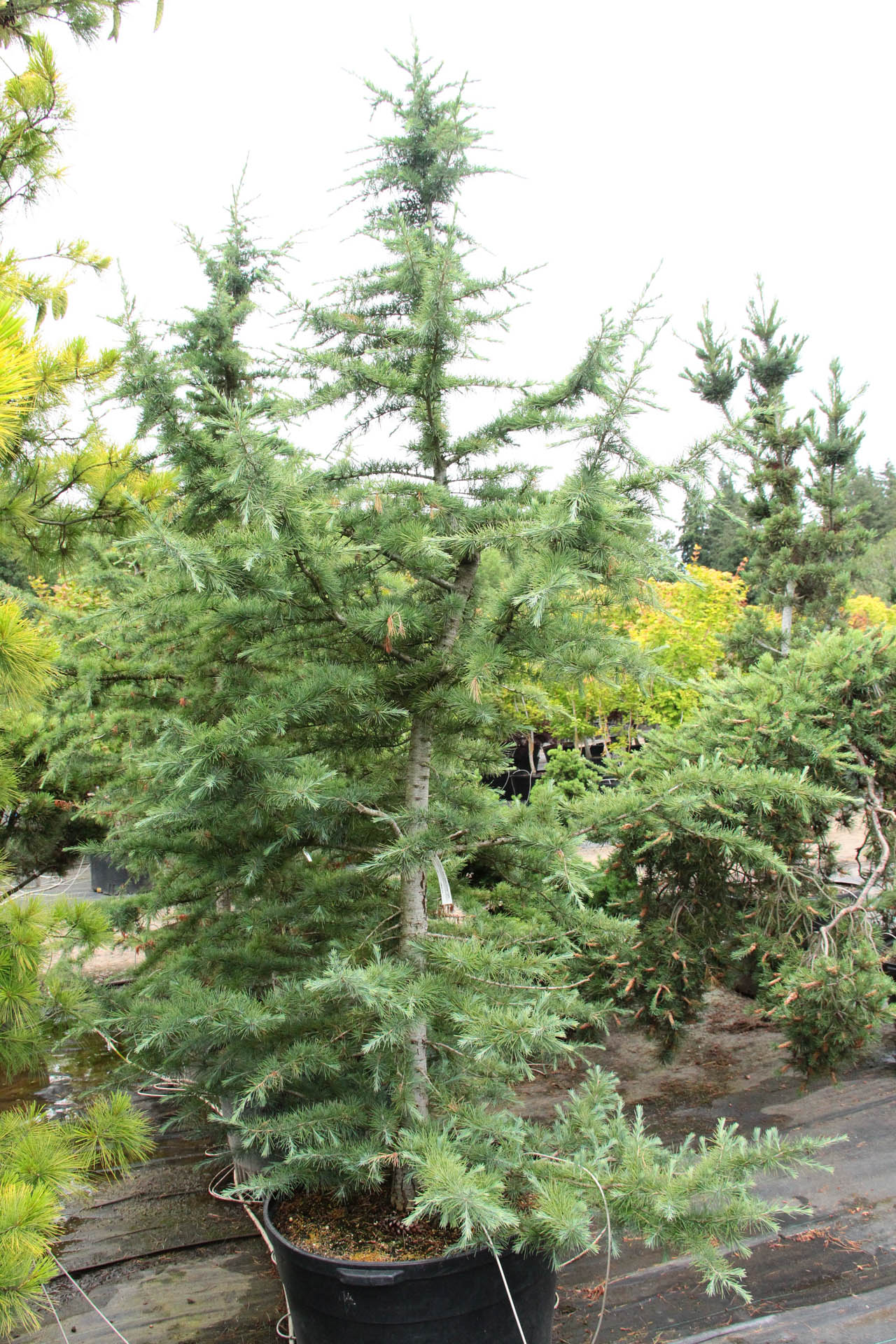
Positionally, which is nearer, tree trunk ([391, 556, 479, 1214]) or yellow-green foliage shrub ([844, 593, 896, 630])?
tree trunk ([391, 556, 479, 1214])

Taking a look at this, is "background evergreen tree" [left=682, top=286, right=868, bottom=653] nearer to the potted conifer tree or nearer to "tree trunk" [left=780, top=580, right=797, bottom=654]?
"tree trunk" [left=780, top=580, right=797, bottom=654]

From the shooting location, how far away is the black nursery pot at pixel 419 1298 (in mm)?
2023

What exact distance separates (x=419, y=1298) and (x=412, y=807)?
1.16 metres

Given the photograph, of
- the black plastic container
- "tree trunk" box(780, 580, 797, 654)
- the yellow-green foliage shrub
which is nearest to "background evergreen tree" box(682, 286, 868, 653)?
"tree trunk" box(780, 580, 797, 654)

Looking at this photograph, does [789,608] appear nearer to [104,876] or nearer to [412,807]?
[104,876]

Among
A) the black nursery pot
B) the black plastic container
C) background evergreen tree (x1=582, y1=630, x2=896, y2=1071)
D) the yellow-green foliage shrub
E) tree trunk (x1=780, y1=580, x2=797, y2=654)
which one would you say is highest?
the yellow-green foliage shrub

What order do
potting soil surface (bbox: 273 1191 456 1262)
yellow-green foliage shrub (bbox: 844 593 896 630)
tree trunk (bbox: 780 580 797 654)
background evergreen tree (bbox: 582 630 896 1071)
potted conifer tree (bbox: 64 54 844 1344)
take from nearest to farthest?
potted conifer tree (bbox: 64 54 844 1344) → potting soil surface (bbox: 273 1191 456 1262) → background evergreen tree (bbox: 582 630 896 1071) → tree trunk (bbox: 780 580 797 654) → yellow-green foliage shrub (bbox: 844 593 896 630)

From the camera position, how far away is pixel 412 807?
2.38m

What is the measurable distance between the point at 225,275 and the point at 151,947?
2.86 metres

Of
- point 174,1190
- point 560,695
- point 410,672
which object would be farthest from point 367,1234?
point 560,695

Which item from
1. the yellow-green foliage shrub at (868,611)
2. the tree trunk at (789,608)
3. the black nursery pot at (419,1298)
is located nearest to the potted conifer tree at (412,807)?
the black nursery pot at (419,1298)

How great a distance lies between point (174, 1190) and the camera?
359cm

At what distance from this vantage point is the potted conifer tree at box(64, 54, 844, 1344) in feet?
6.20

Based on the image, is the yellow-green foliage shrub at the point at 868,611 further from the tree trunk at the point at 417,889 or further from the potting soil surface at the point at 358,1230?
the potting soil surface at the point at 358,1230
